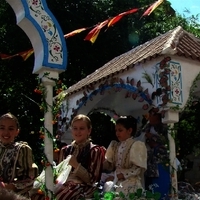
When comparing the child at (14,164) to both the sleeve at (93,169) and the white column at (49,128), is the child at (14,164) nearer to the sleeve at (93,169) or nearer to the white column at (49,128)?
the white column at (49,128)

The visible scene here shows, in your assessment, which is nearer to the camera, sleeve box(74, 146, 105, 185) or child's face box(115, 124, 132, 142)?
sleeve box(74, 146, 105, 185)

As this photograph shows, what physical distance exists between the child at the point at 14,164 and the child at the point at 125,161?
84 cm

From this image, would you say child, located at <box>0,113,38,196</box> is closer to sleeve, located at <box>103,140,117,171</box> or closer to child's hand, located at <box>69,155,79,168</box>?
child's hand, located at <box>69,155,79,168</box>

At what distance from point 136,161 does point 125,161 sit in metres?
0.14

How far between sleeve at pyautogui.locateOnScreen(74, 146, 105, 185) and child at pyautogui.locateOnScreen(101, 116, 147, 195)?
0.17 meters

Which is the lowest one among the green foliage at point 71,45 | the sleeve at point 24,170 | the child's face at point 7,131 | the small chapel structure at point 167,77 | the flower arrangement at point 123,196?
the flower arrangement at point 123,196

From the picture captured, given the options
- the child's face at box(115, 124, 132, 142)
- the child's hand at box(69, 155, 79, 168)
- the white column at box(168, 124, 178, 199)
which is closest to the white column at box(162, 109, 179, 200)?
the white column at box(168, 124, 178, 199)

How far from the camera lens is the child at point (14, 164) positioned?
3.54m

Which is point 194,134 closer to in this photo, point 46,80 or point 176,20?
point 176,20

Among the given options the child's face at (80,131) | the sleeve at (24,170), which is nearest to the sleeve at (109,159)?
the child's face at (80,131)

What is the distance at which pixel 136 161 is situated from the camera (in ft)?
13.6

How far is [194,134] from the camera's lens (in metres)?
13.5

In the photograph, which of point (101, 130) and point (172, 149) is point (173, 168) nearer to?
point (172, 149)

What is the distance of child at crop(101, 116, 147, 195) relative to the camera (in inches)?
163
